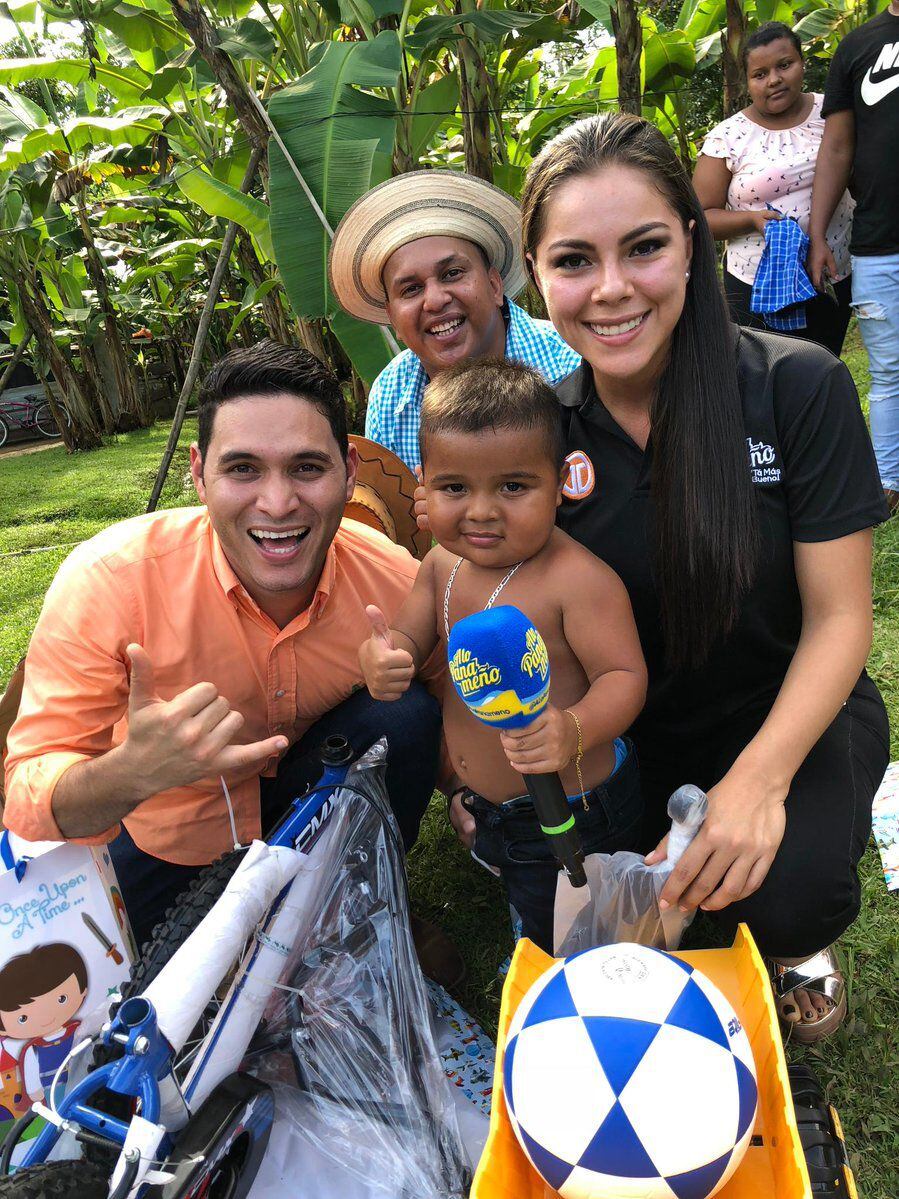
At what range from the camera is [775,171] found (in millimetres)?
4328

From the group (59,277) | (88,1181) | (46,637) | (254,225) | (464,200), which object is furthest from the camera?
(59,277)

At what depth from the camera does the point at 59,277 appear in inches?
468

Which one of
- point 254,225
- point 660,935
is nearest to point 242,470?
point 660,935

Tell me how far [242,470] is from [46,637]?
23.3 inches

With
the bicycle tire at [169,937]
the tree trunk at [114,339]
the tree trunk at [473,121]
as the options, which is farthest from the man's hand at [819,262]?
the tree trunk at [114,339]

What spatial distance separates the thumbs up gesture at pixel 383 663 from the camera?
1.85m

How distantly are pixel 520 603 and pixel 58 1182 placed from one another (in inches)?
50.8

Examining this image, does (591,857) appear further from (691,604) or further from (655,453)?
(655,453)

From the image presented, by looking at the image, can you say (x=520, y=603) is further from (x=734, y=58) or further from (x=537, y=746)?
(x=734, y=58)

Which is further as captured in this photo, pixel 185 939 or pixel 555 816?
pixel 185 939

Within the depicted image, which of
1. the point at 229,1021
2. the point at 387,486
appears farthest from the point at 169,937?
the point at 387,486

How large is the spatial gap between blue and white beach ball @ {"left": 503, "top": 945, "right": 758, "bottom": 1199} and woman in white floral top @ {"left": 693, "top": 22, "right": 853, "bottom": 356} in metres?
3.87

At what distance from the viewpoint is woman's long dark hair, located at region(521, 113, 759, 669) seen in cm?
184

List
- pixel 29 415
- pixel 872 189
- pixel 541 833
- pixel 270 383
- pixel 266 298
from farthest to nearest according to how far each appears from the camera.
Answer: pixel 29 415, pixel 266 298, pixel 872 189, pixel 270 383, pixel 541 833
